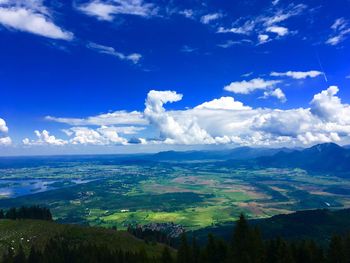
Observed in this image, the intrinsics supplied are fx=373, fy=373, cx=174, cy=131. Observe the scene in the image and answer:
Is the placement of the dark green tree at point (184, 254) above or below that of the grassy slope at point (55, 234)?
above

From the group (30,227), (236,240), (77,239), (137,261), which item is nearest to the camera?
(236,240)

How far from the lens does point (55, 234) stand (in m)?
173

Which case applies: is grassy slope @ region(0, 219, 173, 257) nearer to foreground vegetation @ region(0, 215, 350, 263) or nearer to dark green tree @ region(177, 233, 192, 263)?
foreground vegetation @ region(0, 215, 350, 263)

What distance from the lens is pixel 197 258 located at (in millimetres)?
100500

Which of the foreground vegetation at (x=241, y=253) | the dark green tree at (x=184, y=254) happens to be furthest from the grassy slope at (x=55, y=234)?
the dark green tree at (x=184, y=254)

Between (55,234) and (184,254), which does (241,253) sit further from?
(55,234)

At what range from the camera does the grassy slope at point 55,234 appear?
537ft

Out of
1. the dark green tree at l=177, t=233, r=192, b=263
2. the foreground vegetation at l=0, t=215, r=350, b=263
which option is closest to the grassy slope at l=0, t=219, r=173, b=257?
the foreground vegetation at l=0, t=215, r=350, b=263

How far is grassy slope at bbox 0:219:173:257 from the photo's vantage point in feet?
537

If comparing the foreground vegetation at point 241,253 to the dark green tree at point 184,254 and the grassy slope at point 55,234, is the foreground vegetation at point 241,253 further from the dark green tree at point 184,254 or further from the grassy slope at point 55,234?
the grassy slope at point 55,234

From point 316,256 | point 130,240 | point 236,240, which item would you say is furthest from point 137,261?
point 130,240

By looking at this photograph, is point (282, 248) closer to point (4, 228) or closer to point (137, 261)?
point (137, 261)

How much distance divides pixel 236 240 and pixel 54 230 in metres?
123

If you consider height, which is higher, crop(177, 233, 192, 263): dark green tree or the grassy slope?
crop(177, 233, 192, 263): dark green tree
